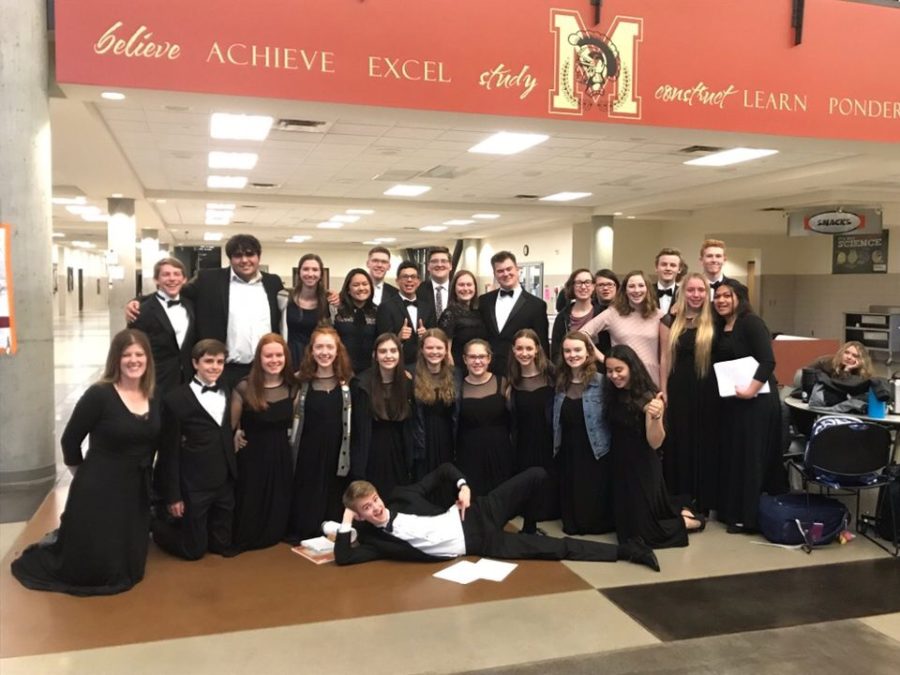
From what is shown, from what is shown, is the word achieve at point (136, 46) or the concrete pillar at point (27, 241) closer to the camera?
the concrete pillar at point (27, 241)

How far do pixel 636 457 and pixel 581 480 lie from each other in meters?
0.38

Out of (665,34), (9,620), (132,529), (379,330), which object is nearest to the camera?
(9,620)

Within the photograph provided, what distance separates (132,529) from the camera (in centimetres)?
380

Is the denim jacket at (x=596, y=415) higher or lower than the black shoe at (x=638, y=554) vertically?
higher

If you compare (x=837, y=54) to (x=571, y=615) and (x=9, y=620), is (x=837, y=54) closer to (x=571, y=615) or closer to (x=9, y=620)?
(x=571, y=615)

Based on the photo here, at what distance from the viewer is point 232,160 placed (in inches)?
414

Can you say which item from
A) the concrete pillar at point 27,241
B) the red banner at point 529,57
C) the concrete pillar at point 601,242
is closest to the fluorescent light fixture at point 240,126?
the red banner at point 529,57

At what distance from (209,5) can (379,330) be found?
2.70m

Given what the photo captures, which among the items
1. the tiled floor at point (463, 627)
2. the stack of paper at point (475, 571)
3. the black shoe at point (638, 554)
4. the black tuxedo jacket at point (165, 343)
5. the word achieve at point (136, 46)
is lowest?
the tiled floor at point (463, 627)

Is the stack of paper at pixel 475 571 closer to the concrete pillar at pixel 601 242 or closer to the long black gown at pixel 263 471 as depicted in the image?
the long black gown at pixel 263 471

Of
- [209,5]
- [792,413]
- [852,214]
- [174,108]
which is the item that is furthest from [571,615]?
[852,214]

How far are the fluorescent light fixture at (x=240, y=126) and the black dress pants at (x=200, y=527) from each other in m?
4.60

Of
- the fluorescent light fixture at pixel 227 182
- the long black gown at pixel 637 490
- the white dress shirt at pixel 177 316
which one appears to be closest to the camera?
the long black gown at pixel 637 490

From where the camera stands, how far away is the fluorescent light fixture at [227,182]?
1241 cm
